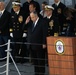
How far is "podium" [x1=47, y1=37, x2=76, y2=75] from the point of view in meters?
6.17

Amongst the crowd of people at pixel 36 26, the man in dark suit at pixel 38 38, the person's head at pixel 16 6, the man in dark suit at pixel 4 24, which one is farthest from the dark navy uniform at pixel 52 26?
the man in dark suit at pixel 4 24

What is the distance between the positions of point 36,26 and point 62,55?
1.20 metres

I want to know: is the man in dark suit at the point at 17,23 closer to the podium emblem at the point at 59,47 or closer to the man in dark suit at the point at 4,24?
the man in dark suit at the point at 4,24

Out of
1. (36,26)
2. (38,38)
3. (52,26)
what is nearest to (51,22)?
(52,26)

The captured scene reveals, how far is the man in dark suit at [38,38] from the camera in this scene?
7.09 meters

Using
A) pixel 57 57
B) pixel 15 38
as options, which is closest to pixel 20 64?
pixel 15 38

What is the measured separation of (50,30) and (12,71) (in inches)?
62.0

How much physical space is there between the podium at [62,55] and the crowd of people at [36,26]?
69cm

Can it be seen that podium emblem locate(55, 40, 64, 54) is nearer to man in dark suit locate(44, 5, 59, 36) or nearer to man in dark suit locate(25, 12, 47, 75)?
man in dark suit locate(25, 12, 47, 75)

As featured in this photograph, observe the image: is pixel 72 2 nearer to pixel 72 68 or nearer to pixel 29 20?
pixel 29 20

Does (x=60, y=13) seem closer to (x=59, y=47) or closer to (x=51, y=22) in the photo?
(x=51, y=22)

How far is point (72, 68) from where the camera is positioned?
6.18m

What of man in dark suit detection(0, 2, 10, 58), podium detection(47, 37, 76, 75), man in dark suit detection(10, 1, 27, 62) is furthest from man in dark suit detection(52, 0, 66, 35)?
podium detection(47, 37, 76, 75)

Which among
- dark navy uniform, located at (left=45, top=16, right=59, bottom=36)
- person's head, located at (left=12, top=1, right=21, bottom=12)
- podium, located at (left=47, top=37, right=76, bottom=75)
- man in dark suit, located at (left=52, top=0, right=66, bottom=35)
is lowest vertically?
podium, located at (left=47, top=37, right=76, bottom=75)
